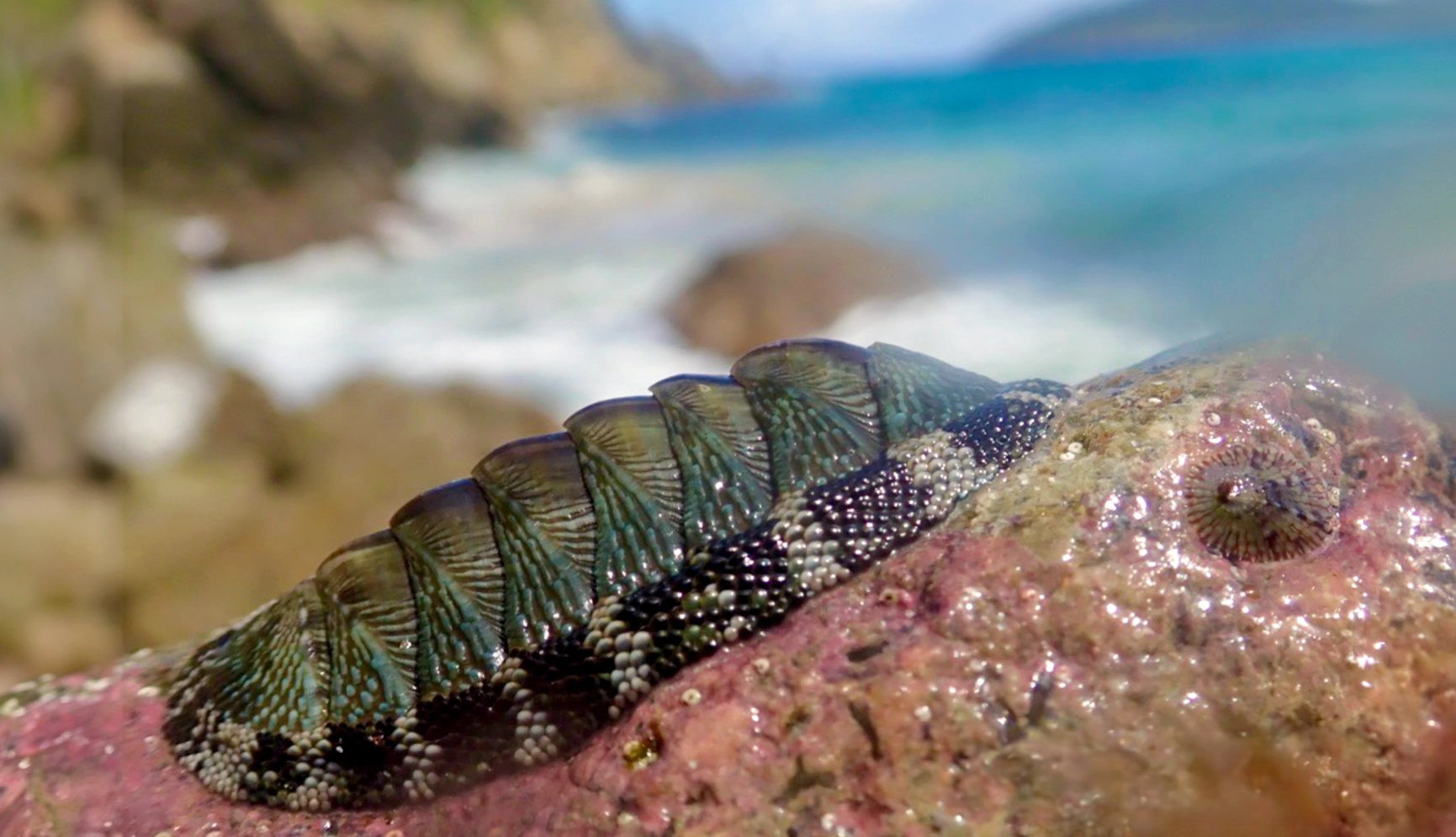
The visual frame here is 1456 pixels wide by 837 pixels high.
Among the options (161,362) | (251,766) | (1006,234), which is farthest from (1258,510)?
(1006,234)

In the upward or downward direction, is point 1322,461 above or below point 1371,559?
above

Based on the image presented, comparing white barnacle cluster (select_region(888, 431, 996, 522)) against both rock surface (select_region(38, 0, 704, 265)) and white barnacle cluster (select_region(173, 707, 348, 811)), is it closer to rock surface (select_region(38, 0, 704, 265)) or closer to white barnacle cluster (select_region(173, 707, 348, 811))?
white barnacle cluster (select_region(173, 707, 348, 811))

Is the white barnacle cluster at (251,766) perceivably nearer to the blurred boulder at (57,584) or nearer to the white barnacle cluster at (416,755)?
the white barnacle cluster at (416,755)

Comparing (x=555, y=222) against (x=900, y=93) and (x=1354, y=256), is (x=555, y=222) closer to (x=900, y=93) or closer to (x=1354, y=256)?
(x=1354, y=256)

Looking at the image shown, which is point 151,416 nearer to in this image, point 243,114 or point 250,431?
point 250,431

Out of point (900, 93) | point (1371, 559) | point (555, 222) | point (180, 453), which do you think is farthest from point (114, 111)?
point (900, 93)

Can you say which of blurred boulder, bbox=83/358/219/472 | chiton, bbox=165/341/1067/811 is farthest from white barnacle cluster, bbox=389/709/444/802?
blurred boulder, bbox=83/358/219/472
